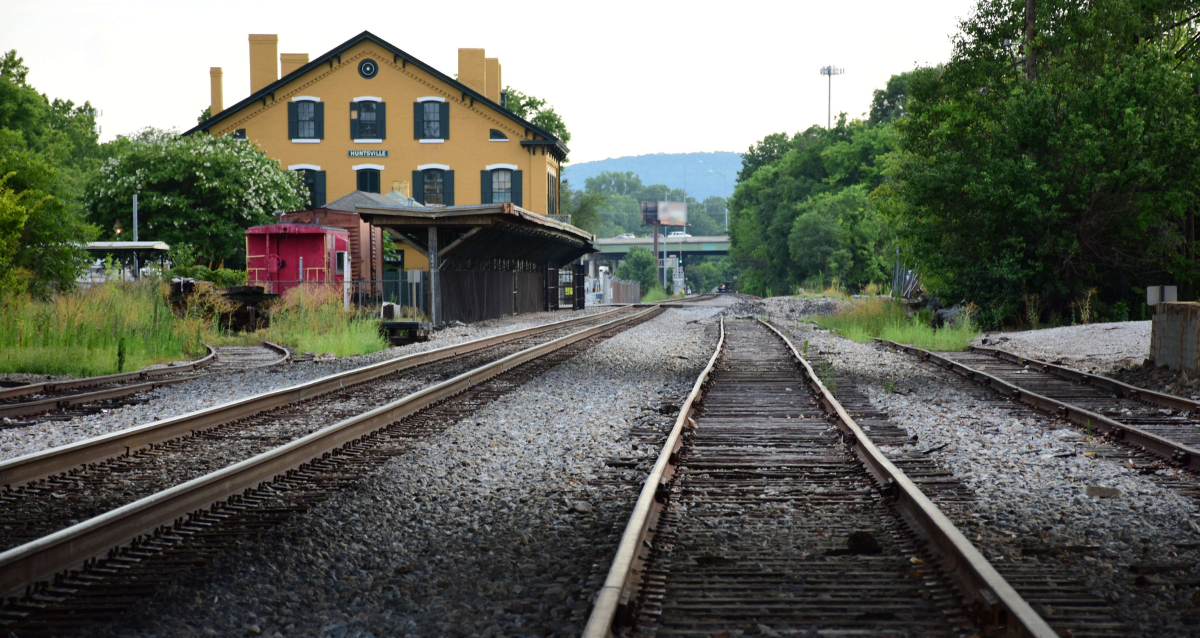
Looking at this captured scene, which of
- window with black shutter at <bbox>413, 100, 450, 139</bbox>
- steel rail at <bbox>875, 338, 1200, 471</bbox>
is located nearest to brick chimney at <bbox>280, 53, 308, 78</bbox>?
window with black shutter at <bbox>413, 100, 450, 139</bbox>

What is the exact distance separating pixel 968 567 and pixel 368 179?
43.9m

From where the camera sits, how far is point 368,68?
45469 millimetres

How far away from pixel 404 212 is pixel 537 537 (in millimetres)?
21143

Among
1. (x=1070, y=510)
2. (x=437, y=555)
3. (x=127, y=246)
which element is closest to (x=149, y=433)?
(x=437, y=555)

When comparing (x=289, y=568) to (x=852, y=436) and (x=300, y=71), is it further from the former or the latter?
(x=300, y=71)

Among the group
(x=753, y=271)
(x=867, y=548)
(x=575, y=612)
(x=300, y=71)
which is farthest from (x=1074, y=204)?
(x=753, y=271)

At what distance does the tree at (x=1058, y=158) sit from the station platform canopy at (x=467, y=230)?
1065 cm

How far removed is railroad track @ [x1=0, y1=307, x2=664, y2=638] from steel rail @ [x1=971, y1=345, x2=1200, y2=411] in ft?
25.1

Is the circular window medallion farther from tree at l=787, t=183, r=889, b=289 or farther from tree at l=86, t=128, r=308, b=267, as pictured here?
tree at l=787, t=183, r=889, b=289

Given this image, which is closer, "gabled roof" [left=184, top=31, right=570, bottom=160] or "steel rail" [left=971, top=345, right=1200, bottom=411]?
"steel rail" [left=971, top=345, right=1200, bottom=411]

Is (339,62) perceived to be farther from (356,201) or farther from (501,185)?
(356,201)

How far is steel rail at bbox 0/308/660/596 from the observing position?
4.15 meters

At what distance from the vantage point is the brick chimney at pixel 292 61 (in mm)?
48719

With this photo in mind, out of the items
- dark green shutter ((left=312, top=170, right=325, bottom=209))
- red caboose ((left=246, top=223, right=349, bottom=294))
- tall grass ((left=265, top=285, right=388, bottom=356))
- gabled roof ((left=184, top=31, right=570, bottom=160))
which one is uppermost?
gabled roof ((left=184, top=31, right=570, bottom=160))
